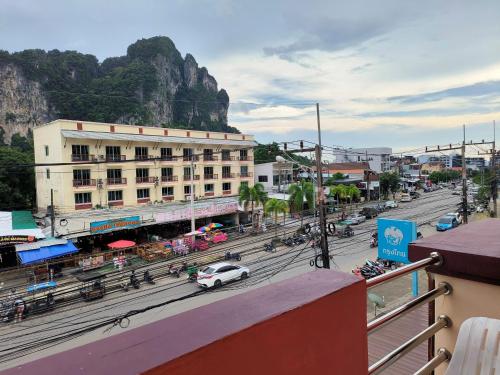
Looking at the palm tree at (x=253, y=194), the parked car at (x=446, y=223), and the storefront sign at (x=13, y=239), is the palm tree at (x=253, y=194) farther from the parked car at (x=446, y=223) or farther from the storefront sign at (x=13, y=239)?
the storefront sign at (x=13, y=239)

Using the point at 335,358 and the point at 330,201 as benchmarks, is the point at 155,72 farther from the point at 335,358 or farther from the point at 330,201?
the point at 335,358

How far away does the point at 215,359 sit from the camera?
0.82 metres

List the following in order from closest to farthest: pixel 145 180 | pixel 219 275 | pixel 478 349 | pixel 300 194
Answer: pixel 478 349 < pixel 219 275 < pixel 145 180 < pixel 300 194

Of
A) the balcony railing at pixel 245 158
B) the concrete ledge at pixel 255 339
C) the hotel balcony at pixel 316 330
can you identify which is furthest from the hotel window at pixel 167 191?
the concrete ledge at pixel 255 339

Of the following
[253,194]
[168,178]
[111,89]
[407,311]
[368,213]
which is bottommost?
[368,213]

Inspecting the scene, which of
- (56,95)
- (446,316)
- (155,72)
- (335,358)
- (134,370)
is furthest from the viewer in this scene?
(155,72)

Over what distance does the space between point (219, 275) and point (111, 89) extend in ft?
208

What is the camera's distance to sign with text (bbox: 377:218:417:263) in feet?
33.5

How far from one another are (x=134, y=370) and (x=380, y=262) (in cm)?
1735

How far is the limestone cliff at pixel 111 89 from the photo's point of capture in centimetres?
5844

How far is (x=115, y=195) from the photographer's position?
918 inches

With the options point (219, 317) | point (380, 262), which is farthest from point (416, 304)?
point (380, 262)

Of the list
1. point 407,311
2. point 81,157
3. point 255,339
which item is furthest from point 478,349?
point 81,157

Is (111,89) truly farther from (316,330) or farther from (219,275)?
(316,330)
